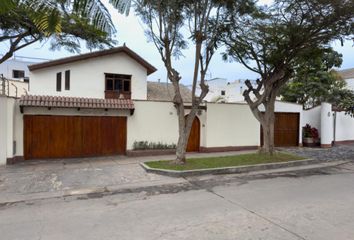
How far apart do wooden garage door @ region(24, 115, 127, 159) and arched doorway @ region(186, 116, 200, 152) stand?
352cm

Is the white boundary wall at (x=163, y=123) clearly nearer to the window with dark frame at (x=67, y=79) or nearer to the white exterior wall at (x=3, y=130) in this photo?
the white exterior wall at (x=3, y=130)

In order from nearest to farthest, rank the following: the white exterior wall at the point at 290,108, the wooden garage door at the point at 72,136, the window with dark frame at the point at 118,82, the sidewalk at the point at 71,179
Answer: the sidewalk at the point at 71,179 → the wooden garage door at the point at 72,136 → the white exterior wall at the point at 290,108 → the window with dark frame at the point at 118,82

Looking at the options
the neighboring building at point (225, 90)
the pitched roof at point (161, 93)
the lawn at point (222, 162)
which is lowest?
the lawn at point (222, 162)

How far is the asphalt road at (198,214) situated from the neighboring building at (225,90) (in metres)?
31.7

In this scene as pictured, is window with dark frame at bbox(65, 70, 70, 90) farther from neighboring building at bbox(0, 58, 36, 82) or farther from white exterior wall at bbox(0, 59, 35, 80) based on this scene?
white exterior wall at bbox(0, 59, 35, 80)

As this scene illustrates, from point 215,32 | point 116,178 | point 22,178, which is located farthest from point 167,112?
point 22,178

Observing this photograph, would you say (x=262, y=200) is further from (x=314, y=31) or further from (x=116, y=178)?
(x=314, y=31)

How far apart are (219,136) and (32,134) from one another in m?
9.11

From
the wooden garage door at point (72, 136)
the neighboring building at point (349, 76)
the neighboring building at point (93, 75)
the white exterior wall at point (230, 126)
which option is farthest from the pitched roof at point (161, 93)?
the neighboring building at point (349, 76)

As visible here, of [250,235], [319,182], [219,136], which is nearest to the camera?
[250,235]

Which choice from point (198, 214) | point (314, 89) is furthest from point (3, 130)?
point (314, 89)

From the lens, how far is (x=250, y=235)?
15.5 feet

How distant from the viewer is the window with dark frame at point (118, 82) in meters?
20.7

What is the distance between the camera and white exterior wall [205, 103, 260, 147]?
15.2 metres
